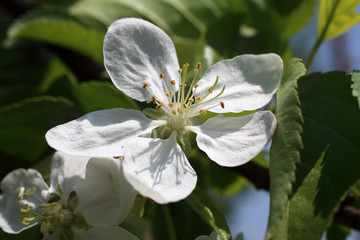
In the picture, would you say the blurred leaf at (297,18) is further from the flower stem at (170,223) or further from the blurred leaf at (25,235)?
the blurred leaf at (25,235)

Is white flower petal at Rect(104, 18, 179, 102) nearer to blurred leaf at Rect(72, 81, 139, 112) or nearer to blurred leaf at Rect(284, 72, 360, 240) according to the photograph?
blurred leaf at Rect(72, 81, 139, 112)

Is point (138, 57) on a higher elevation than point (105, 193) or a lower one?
higher

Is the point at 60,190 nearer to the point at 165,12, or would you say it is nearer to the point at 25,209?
the point at 25,209

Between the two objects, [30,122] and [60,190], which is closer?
[60,190]

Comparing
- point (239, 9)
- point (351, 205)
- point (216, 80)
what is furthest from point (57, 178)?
point (239, 9)

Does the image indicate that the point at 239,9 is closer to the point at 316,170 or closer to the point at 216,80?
the point at 216,80

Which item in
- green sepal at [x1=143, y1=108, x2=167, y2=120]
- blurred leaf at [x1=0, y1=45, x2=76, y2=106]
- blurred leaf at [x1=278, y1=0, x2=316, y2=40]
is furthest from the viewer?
blurred leaf at [x1=0, y1=45, x2=76, y2=106]

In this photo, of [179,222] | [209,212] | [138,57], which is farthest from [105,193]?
[179,222]

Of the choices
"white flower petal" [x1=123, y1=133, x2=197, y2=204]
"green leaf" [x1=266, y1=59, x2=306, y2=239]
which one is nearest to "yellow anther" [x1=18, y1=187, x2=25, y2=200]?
"white flower petal" [x1=123, y1=133, x2=197, y2=204]
